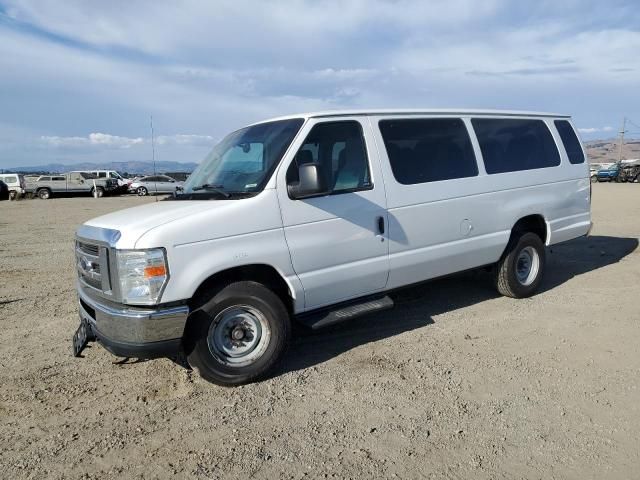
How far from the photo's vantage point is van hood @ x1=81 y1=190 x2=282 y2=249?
3.63 metres

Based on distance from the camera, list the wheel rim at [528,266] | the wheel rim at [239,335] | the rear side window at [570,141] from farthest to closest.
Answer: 1. the rear side window at [570,141]
2. the wheel rim at [528,266]
3. the wheel rim at [239,335]

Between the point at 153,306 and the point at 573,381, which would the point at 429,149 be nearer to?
the point at 573,381

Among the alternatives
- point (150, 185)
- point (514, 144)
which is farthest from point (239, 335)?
point (150, 185)

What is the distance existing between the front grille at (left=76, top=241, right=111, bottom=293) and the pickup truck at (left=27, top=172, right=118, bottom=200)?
33.2 meters

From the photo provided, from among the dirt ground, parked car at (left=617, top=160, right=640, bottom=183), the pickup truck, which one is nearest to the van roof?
the dirt ground

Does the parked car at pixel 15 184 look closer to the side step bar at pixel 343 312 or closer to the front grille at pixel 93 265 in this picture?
the front grille at pixel 93 265

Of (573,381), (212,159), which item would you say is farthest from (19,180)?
(573,381)

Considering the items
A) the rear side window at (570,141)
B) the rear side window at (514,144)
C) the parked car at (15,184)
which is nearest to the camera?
the rear side window at (514,144)

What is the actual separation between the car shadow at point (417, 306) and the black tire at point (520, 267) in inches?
11.4

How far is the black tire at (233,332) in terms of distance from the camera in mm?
3889

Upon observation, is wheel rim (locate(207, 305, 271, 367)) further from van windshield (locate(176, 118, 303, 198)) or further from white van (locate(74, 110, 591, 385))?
van windshield (locate(176, 118, 303, 198))

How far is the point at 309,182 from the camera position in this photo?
4004mm

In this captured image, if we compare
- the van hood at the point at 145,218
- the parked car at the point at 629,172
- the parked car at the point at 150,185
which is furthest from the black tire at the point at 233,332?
the parked car at the point at 629,172

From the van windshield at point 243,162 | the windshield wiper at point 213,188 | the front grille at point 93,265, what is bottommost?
the front grille at point 93,265
